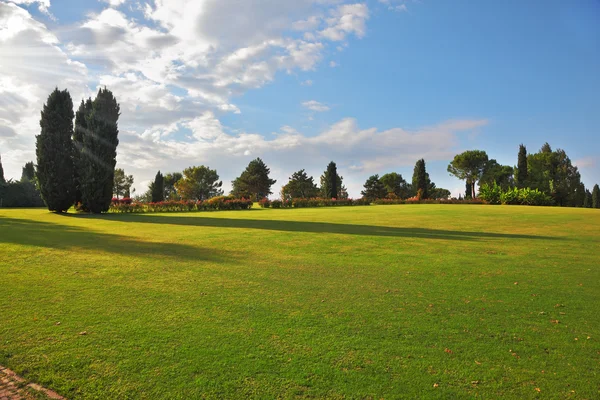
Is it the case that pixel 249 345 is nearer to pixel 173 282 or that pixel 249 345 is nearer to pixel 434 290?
pixel 173 282

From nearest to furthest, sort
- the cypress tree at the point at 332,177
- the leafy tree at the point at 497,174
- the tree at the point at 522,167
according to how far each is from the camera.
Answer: the cypress tree at the point at 332,177
the tree at the point at 522,167
the leafy tree at the point at 497,174

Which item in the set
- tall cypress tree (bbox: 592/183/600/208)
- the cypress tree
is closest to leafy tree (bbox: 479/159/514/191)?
tall cypress tree (bbox: 592/183/600/208)

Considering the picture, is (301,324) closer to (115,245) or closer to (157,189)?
(115,245)

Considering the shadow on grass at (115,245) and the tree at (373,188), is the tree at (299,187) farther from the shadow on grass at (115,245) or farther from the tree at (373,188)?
the shadow on grass at (115,245)

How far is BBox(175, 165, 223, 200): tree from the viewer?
6394 cm

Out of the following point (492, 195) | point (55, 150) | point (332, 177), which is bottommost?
point (492, 195)

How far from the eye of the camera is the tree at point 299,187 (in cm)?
6319

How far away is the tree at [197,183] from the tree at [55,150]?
39.3m

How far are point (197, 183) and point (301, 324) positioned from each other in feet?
208

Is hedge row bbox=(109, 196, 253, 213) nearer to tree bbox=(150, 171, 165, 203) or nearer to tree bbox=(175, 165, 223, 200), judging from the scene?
tree bbox=(150, 171, 165, 203)

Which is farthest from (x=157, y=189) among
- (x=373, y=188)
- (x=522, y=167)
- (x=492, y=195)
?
(x=522, y=167)

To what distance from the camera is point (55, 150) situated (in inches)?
939

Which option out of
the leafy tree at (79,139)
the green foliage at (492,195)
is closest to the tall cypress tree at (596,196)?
the green foliage at (492,195)

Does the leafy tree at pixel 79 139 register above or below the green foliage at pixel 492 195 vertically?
above
